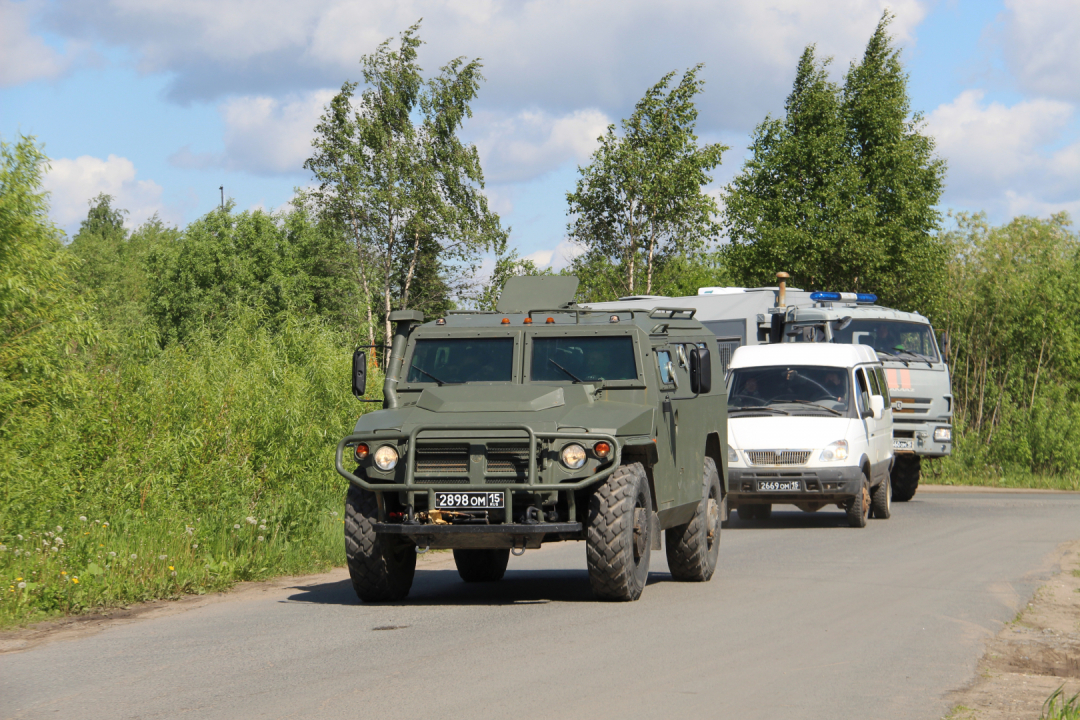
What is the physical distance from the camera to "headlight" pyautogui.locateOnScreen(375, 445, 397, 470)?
9.58m

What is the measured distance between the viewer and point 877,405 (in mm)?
17859

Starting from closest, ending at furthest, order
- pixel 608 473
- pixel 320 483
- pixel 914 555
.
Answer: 1. pixel 608 473
2. pixel 914 555
3. pixel 320 483

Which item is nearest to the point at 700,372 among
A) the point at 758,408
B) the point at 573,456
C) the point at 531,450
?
the point at 573,456

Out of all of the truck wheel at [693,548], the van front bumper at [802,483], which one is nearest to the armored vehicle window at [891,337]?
the van front bumper at [802,483]

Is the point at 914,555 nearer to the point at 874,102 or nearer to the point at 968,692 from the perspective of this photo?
the point at 968,692

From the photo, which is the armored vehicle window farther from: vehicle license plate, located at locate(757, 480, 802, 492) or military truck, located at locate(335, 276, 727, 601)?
military truck, located at locate(335, 276, 727, 601)

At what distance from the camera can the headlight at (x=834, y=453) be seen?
1669 centimetres

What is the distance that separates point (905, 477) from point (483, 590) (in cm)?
1408

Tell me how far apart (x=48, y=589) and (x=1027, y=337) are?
2991 centimetres

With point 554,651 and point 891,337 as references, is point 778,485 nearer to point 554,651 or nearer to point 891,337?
point 891,337

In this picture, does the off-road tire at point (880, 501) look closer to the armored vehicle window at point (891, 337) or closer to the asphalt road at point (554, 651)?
the armored vehicle window at point (891, 337)

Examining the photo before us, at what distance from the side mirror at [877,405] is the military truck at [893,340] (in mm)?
4371

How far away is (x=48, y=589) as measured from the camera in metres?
9.64

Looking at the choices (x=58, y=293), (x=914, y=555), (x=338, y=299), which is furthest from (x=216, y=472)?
(x=338, y=299)
